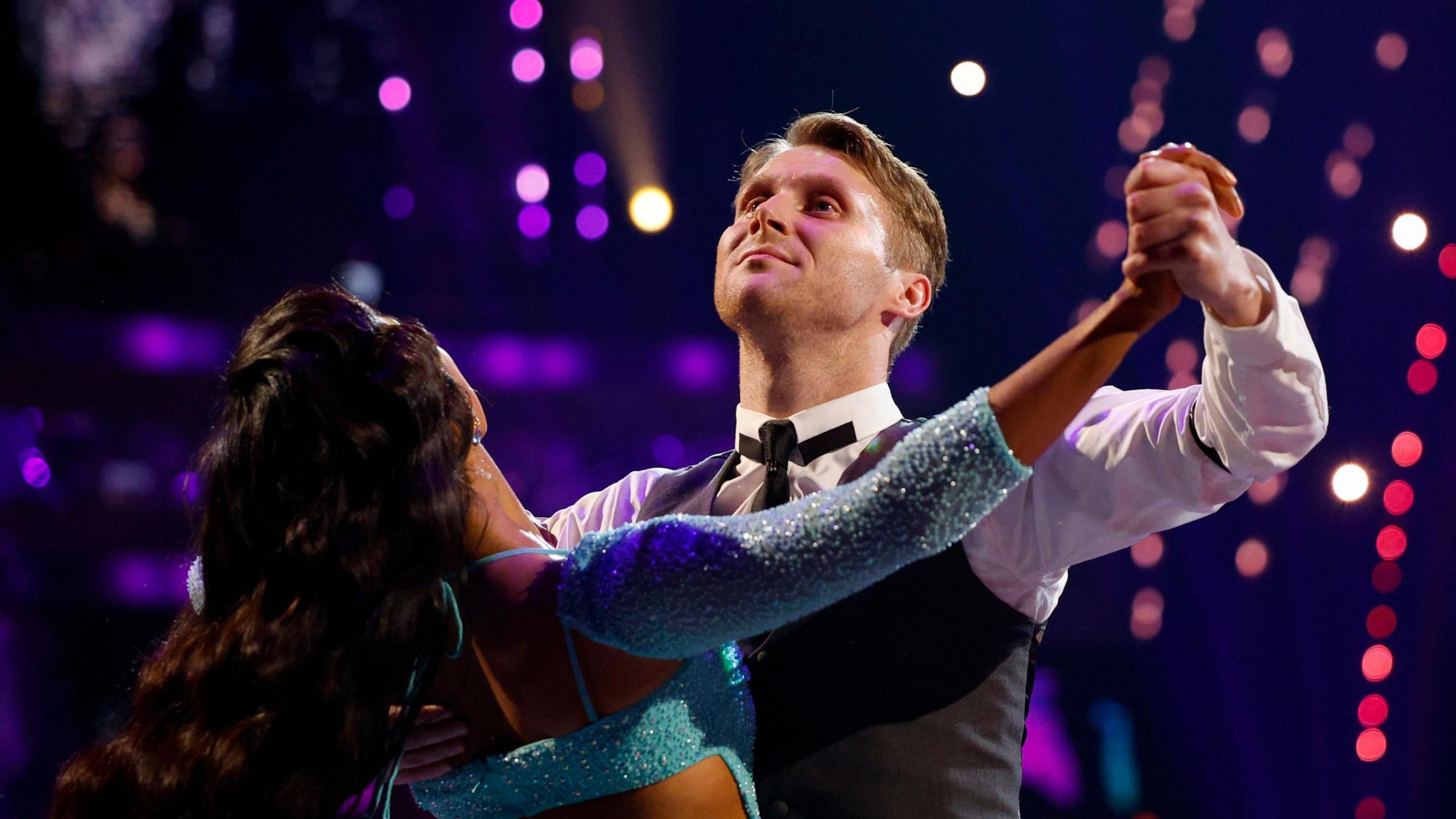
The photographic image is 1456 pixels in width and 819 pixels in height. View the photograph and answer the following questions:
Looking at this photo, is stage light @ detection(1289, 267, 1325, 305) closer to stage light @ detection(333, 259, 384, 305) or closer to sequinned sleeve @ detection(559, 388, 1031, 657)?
sequinned sleeve @ detection(559, 388, 1031, 657)

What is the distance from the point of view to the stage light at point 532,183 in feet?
9.29

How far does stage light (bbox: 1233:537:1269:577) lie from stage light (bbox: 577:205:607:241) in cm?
176

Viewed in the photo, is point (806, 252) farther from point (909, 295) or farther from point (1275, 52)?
point (1275, 52)

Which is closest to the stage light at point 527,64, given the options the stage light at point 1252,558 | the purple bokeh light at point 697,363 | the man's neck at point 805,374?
the purple bokeh light at point 697,363

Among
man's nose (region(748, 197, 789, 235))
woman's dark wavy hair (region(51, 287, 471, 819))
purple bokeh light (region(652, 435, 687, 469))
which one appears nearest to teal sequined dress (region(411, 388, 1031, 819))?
woman's dark wavy hair (region(51, 287, 471, 819))

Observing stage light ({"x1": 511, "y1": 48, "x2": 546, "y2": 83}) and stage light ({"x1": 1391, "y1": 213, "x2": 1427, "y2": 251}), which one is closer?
stage light ({"x1": 1391, "y1": 213, "x2": 1427, "y2": 251})

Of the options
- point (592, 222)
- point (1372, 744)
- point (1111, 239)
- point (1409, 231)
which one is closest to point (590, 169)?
point (592, 222)

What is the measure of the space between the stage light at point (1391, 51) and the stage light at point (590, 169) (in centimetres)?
Answer: 184

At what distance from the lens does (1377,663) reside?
7.92 feet

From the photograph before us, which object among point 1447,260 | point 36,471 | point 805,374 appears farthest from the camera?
point 36,471

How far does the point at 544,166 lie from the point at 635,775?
6.54ft

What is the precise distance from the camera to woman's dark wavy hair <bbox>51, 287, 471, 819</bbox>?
3.39 feet

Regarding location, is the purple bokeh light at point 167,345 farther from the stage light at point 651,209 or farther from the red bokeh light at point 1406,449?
the red bokeh light at point 1406,449

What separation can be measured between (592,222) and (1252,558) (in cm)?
183
